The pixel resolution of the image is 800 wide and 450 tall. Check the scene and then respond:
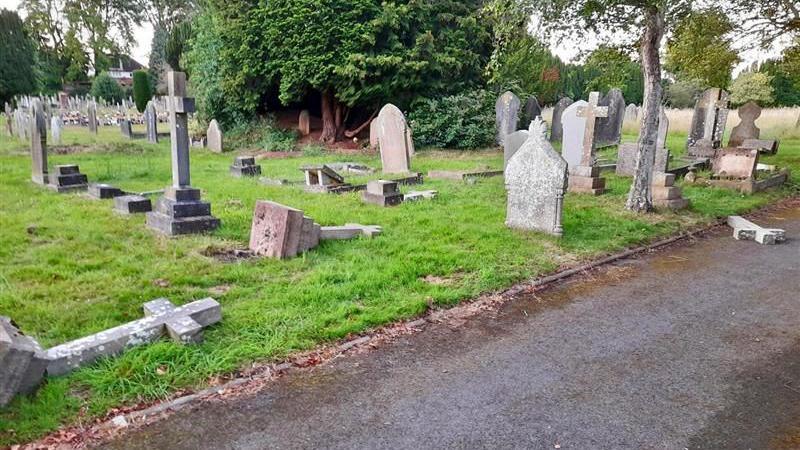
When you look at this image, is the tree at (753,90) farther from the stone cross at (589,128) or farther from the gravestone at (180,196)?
the gravestone at (180,196)

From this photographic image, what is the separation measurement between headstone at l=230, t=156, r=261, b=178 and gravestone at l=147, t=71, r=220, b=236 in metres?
5.32

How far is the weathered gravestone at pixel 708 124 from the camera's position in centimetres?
1527

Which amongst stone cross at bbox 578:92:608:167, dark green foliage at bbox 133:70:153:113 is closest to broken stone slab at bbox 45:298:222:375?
stone cross at bbox 578:92:608:167

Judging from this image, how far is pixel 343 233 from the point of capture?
677cm

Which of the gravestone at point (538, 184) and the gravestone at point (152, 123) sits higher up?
the gravestone at point (152, 123)

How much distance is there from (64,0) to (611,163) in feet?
151

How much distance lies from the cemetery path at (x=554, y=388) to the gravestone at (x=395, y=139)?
787cm

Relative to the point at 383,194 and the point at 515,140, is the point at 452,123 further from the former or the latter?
the point at 383,194

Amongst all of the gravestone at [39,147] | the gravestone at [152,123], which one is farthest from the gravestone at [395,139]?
the gravestone at [152,123]

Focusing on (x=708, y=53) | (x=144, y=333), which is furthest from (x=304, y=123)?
(x=144, y=333)

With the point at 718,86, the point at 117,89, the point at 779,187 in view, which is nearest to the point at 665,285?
the point at 779,187

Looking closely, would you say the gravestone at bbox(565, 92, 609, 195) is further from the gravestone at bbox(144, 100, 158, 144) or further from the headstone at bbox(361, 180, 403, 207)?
the gravestone at bbox(144, 100, 158, 144)

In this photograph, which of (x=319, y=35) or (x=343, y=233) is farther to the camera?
(x=319, y=35)

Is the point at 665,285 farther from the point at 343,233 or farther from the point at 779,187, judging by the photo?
the point at 779,187
